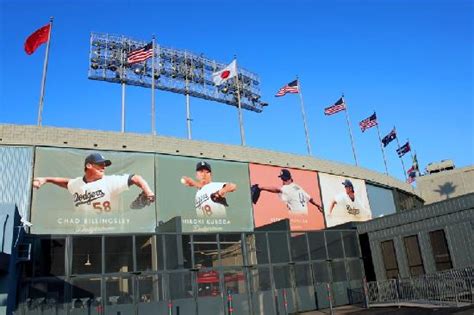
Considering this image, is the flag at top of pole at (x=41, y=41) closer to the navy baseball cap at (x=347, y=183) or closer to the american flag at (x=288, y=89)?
the american flag at (x=288, y=89)

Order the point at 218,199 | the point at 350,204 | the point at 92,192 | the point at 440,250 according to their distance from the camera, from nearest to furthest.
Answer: the point at 440,250
the point at 92,192
the point at 218,199
the point at 350,204

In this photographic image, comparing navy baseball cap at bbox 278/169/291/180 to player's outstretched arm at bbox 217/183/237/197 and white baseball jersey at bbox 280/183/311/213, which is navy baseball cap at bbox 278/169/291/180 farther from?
player's outstretched arm at bbox 217/183/237/197

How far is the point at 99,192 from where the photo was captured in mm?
28656

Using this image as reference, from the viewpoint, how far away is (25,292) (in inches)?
776

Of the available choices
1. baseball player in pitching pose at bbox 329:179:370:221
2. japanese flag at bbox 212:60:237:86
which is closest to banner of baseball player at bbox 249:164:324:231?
baseball player in pitching pose at bbox 329:179:370:221

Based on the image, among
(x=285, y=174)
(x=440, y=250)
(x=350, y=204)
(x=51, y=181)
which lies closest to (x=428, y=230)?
(x=440, y=250)

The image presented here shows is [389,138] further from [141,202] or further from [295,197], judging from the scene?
[141,202]

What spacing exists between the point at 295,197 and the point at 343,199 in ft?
20.7

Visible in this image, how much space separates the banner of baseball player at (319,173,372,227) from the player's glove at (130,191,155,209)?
53.4 feet

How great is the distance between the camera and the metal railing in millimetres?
20750

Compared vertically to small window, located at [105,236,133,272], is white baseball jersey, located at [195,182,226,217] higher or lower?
higher

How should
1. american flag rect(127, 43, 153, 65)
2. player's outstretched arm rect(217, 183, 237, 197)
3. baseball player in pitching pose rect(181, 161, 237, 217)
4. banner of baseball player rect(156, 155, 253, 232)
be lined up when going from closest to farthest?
banner of baseball player rect(156, 155, 253, 232), baseball player in pitching pose rect(181, 161, 237, 217), american flag rect(127, 43, 153, 65), player's outstretched arm rect(217, 183, 237, 197)

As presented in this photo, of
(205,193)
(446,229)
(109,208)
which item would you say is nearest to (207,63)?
(205,193)

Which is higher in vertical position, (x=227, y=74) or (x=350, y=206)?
(x=227, y=74)
